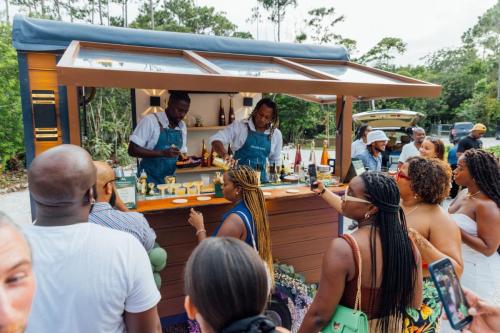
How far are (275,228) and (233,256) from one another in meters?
2.84

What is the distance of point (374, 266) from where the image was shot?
64.3 inches

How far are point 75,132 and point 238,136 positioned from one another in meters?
1.84

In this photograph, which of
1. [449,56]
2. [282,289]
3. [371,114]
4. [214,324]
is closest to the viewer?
[214,324]

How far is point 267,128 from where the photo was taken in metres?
4.27

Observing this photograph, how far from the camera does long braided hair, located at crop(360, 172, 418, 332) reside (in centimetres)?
166

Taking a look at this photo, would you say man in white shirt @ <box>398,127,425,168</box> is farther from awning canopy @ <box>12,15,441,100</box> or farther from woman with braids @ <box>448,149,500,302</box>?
woman with braids @ <box>448,149,500,302</box>

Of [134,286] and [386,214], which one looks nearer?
[134,286]

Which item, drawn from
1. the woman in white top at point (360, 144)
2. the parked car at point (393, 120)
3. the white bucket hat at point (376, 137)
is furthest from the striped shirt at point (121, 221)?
the parked car at point (393, 120)

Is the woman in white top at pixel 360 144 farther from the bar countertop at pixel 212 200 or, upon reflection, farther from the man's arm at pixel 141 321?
the man's arm at pixel 141 321

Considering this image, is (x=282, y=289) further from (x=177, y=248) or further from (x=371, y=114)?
(x=371, y=114)

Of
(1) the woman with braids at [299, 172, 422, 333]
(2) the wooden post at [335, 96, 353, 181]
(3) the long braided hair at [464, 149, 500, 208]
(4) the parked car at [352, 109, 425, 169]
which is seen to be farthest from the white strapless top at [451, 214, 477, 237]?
(4) the parked car at [352, 109, 425, 169]

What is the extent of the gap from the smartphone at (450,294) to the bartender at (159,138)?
301 cm

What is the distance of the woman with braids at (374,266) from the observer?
1.62 m

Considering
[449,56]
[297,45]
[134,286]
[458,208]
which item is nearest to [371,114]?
[297,45]
